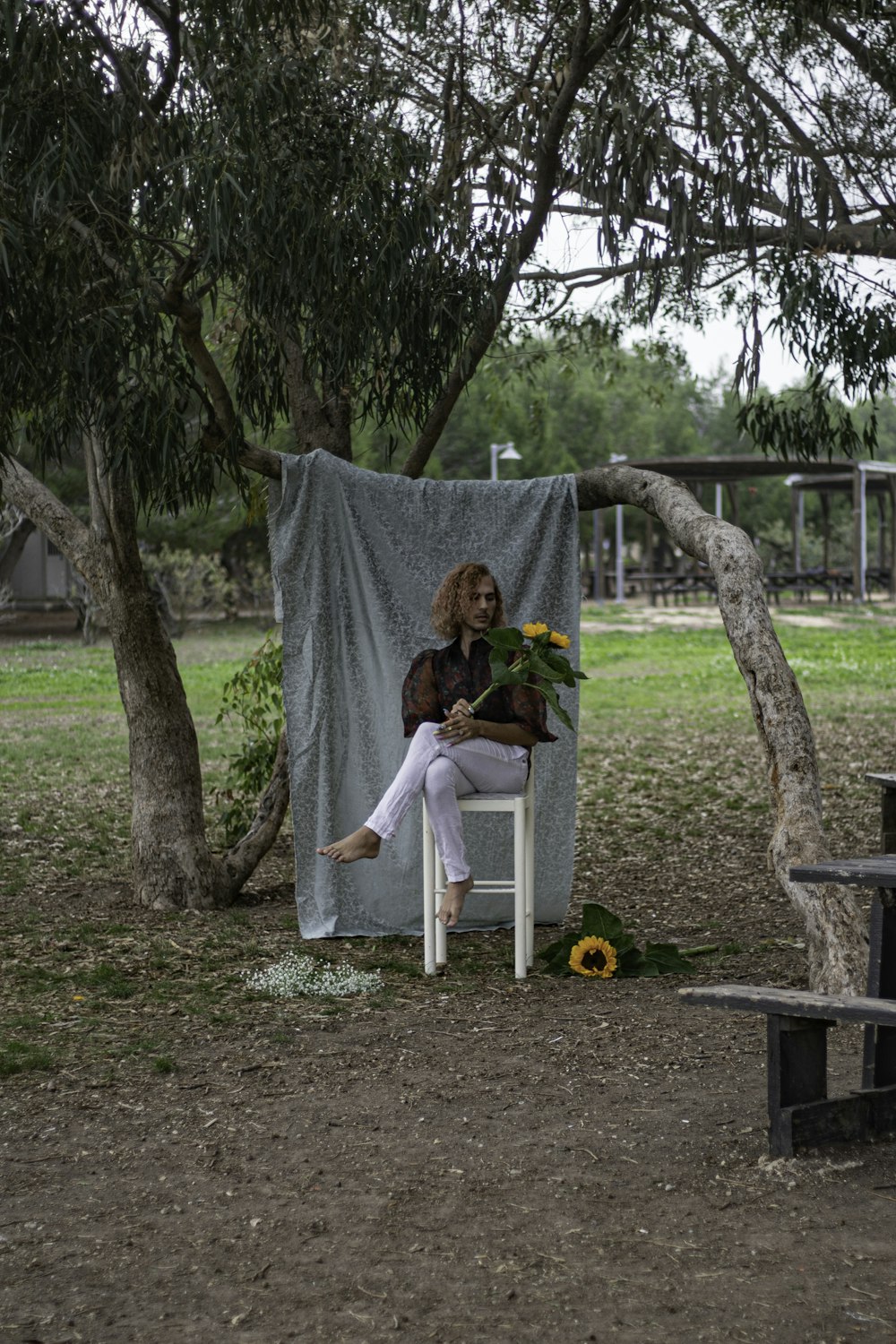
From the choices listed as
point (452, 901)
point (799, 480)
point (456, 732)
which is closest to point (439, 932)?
point (452, 901)

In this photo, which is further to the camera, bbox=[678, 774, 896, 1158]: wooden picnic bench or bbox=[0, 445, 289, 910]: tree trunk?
bbox=[0, 445, 289, 910]: tree trunk

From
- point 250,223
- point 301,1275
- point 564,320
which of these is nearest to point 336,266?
point 250,223

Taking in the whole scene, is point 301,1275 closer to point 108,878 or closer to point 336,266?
point 336,266

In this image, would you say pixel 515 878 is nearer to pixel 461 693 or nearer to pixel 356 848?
pixel 356 848

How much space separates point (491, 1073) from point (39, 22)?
3763mm

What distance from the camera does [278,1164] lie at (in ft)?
10.7

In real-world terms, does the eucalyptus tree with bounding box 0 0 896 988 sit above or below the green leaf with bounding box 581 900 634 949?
above

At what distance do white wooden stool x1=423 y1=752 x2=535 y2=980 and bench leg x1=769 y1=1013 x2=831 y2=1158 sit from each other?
→ 1.77 metres

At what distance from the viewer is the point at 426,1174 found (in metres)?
3.17

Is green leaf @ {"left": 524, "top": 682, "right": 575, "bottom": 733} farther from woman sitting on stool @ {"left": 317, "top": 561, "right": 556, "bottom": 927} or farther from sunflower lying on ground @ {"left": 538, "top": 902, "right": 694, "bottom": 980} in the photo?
sunflower lying on ground @ {"left": 538, "top": 902, "right": 694, "bottom": 980}

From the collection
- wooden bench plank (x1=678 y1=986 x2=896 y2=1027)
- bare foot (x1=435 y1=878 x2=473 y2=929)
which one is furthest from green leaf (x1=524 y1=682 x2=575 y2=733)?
wooden bench plank (x1=678 y1=986 x2=896 y2=1027)

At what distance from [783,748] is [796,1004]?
58.2 inches

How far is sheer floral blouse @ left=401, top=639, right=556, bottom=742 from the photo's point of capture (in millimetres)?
5098

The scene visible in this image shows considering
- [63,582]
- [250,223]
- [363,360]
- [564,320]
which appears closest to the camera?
[250,223]
